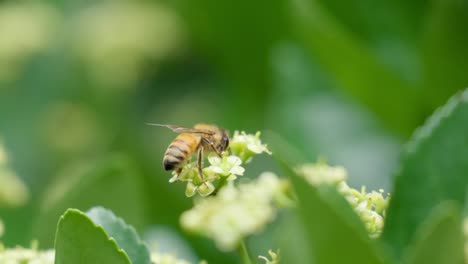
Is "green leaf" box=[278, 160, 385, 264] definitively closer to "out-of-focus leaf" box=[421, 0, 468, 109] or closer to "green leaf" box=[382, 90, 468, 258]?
"green leaf" box=[382, 90, 468, 258]

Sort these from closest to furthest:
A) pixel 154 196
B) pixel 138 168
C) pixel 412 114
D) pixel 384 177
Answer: pixel 412 114 → pixel 384 177 → pixel 154 196 → pixel 138 168

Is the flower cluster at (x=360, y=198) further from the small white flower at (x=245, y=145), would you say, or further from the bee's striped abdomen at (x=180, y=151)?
the bee's striped abdomen at (x=180, y=151)

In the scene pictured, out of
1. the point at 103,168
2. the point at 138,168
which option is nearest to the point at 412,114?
the point at 103,168

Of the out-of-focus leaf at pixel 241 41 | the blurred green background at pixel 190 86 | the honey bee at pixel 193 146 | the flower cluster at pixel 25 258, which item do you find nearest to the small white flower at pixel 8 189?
the blurred green background at pixel 190 86

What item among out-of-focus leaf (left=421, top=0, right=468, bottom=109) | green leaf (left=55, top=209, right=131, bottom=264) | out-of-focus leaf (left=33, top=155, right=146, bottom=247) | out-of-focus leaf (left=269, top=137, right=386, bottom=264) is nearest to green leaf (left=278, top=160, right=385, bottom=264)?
out-of-focus leaf (left=269, top=137, right=386, bottom=264)

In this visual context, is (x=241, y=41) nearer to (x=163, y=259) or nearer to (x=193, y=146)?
(x=193, y=146)

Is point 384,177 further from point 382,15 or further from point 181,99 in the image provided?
point 181,99
